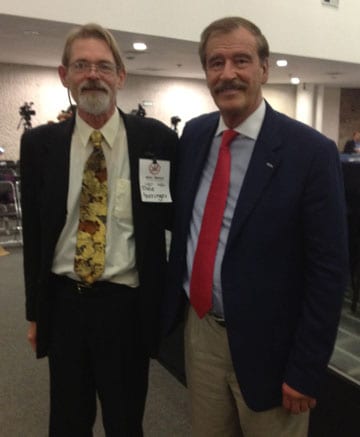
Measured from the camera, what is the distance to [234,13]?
7.02m

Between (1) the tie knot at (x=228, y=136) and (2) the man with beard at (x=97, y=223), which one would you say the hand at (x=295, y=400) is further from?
(1) the tie knot at (x=228, y=136)

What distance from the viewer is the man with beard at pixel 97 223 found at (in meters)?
1.49

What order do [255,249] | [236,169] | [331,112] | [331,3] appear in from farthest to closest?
[331,112], [331,3], [236,169], [255,249]

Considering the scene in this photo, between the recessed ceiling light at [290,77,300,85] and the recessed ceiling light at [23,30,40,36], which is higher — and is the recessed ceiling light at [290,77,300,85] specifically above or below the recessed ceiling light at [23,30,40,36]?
above

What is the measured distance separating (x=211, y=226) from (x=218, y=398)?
563 millimetres

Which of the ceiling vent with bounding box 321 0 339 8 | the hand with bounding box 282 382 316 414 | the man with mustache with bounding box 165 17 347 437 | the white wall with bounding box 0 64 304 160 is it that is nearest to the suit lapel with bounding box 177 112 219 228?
the man with mustache with bounding box 165 17 347 437

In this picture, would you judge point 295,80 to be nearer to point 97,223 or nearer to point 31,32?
point 31,32

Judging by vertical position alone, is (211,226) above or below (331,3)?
below

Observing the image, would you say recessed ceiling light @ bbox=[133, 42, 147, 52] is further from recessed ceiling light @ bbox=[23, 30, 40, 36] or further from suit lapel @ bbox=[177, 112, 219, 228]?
suit lapel @ bbox=[177, 112, 219, 228]

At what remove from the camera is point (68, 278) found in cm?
156

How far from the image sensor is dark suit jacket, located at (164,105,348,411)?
1.16 metres

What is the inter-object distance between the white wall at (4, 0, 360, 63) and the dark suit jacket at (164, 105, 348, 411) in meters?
4.89

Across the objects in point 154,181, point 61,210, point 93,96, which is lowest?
point 61,210

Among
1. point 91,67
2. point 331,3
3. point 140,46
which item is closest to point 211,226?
point 91,67
